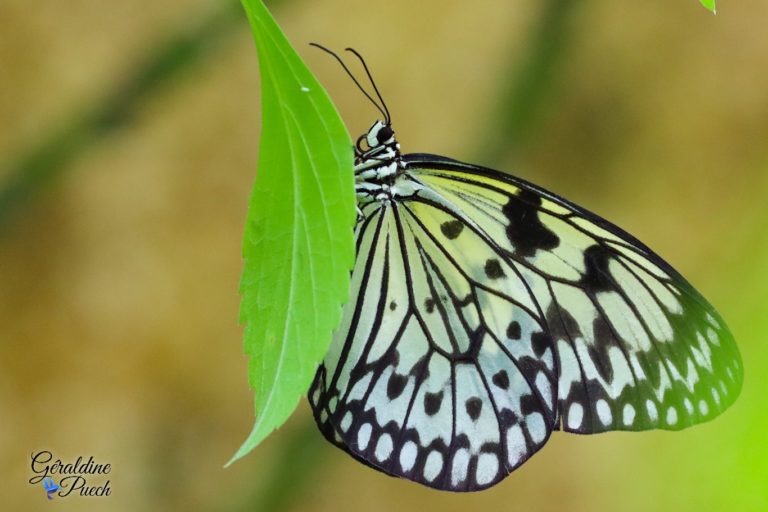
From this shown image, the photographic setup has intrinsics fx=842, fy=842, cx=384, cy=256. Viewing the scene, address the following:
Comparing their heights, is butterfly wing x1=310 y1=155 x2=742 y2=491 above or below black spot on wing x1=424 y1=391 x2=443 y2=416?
above

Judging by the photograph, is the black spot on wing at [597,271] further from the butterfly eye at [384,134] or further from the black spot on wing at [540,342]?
the butterfly eye at [384,134]

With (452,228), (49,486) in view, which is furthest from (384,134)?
(49,486)

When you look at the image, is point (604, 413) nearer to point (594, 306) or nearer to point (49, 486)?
point (594, 306)

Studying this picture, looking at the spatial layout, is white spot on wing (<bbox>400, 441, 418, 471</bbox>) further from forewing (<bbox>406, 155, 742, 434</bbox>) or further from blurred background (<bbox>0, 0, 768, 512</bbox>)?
blurred background (<bbox>0, 0, 768, 512</bbox>)

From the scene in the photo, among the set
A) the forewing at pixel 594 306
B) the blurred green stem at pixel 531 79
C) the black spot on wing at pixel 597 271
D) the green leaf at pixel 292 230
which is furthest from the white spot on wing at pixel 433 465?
the blurred green stem at pixel 531 79

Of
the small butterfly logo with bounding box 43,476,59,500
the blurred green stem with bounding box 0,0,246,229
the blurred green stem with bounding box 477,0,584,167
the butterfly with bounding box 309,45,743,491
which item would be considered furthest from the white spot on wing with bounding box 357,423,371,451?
the blurred green stem with bounding box 477,0,584,167

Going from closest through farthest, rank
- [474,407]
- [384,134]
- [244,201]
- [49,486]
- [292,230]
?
[292,230]
[384,134]
[474,407]
[49,486]
[244,201]
